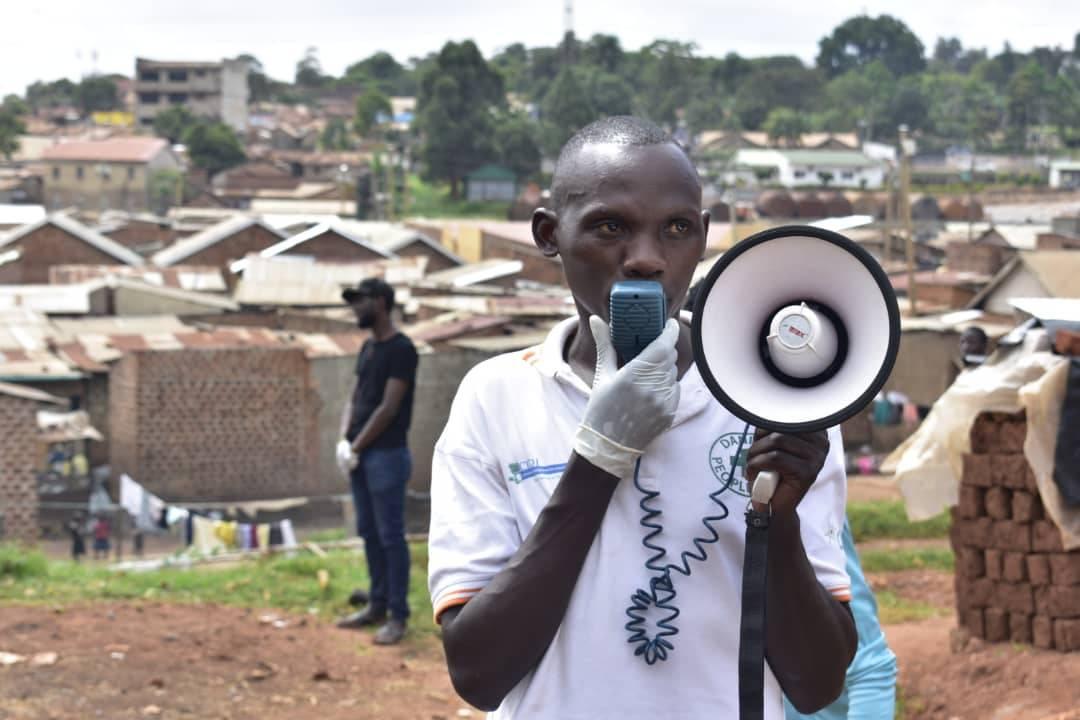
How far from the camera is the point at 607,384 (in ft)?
5.61

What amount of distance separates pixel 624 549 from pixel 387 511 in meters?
5.08

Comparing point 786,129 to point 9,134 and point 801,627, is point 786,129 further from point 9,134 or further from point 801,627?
point 801,627

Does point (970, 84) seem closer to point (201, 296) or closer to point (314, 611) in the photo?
point (201, 296)

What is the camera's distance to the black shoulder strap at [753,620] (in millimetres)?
1686

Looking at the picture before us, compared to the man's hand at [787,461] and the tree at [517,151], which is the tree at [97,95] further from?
the man's hand at [787,461]

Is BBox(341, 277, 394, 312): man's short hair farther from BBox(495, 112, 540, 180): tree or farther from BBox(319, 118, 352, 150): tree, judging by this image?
BBox(319, 118, 352, 150): tree

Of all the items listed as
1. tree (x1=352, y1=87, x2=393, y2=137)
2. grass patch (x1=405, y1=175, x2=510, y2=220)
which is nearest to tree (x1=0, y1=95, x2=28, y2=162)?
tree (x1=352, y1=87, x2=393, y2=137)

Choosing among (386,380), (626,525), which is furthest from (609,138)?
(386,380)

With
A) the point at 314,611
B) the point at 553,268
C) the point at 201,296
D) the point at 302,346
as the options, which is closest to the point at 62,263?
the point at 201,296

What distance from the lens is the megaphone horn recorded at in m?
1.64

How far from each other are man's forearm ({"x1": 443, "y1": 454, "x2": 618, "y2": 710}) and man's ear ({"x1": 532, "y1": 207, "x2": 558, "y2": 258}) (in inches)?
13.9

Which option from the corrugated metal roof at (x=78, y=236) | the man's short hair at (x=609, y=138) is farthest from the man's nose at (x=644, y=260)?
the corrugated metal roof at (x=78, y=236)

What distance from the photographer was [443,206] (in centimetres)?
6353

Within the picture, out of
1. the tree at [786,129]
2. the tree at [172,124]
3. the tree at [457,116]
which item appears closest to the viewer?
the tree at [457,116]
